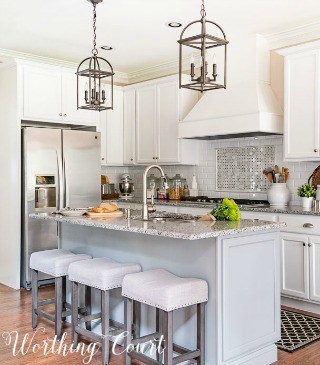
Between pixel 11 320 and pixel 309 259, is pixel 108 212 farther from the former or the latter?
Answer: pixel 309 259

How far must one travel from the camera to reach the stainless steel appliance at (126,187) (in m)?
6.54

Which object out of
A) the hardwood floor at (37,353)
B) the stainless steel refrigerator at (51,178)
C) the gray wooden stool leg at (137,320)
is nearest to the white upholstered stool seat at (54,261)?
the hardwood floor at (37,353)

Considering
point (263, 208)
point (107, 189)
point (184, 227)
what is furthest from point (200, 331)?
point (107, 189)

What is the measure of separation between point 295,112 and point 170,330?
9.27 feet

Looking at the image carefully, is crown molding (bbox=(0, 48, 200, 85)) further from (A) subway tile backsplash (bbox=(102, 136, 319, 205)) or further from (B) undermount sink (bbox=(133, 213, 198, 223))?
(B) undermount sink (bbox=(133, 213, 198, 223))

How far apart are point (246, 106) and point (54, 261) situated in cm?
258

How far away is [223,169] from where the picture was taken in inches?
226

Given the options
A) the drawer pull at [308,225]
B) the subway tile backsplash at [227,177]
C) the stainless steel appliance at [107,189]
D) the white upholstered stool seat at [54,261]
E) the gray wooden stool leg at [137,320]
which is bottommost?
the gray wooden stool leg at [137,320]

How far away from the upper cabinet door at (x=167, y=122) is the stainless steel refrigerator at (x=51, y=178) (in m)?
0.92

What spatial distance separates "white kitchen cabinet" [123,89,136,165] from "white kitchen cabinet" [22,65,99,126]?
0.80m

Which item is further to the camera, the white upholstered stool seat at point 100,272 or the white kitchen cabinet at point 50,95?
the white kitchen cabinet at point 50,95

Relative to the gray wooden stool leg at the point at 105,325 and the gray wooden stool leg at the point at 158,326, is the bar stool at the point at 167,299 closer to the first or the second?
the gray wooden stool leg at the point at 158,326

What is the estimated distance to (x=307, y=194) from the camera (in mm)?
4480

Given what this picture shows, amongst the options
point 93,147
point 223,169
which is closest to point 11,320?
point 93,147
